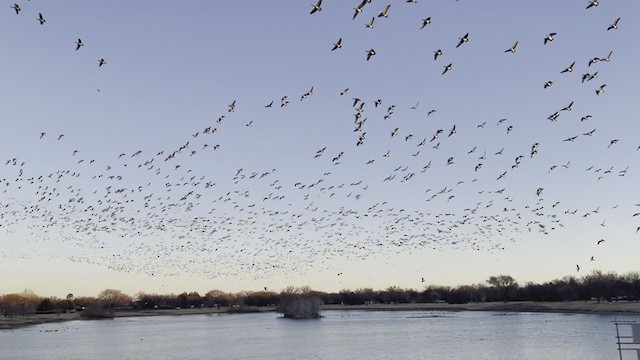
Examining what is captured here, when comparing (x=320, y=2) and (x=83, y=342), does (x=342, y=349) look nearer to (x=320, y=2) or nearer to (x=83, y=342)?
(x=83, y=342)

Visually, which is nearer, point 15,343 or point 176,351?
point 176,351

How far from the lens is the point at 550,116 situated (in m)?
36.1

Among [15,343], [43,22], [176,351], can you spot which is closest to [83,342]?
[15,343]

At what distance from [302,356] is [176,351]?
25083 mm

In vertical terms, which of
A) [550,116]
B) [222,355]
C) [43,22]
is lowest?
[222,355]

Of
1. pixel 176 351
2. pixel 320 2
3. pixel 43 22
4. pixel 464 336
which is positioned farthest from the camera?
pixel 464 336

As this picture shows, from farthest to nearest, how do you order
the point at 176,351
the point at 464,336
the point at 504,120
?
the point at 464,336 < the point at 176,351 < the point at 504,120

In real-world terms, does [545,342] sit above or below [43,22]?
below

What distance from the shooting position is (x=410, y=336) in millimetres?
112875

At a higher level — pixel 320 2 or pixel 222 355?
pixel 320 2

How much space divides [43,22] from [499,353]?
6901cm

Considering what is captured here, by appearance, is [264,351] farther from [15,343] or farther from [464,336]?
[15,343]

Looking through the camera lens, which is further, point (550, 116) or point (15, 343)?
point (15, 343)

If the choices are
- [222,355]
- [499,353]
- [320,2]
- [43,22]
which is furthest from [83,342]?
[320,2]
